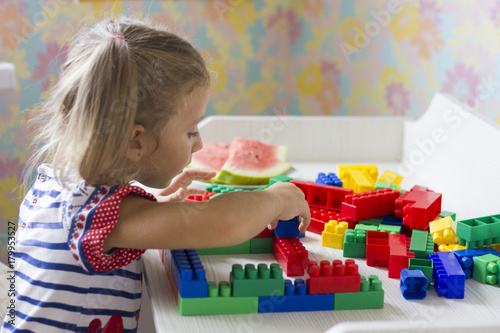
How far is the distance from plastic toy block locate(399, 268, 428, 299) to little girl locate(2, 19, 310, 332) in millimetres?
206

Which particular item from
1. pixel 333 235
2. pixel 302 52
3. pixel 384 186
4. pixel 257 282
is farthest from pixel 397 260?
pixel 302 52

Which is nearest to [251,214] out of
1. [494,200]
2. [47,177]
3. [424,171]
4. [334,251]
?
[334,251]

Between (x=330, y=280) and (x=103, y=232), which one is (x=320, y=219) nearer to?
(x=330, y=280)

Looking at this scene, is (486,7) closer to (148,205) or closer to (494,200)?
(494,200)

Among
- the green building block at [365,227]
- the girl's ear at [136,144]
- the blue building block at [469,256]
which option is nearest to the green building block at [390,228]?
the green building block at [365,227]

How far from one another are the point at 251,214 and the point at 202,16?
2167mm

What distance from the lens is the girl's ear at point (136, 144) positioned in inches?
35.6

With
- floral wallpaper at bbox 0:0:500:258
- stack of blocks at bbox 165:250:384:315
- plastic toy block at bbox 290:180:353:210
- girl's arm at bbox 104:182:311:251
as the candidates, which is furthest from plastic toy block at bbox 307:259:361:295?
Result: floral wallpaper at bbox 0:0:500:258

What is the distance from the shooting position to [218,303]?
2.73ft

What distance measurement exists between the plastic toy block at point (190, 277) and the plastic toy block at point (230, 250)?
0.13 m

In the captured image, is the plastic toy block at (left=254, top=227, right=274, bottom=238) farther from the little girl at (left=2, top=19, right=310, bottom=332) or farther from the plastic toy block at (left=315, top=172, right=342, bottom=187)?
the plastic toy block at (left=315, top=172, right=342, bottom=187)

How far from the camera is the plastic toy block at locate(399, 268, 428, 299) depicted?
2.93 ft

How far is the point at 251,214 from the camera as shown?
35.2 inches

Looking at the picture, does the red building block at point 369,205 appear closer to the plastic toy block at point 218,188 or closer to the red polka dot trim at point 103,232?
the plastic toy block at point 218,188
